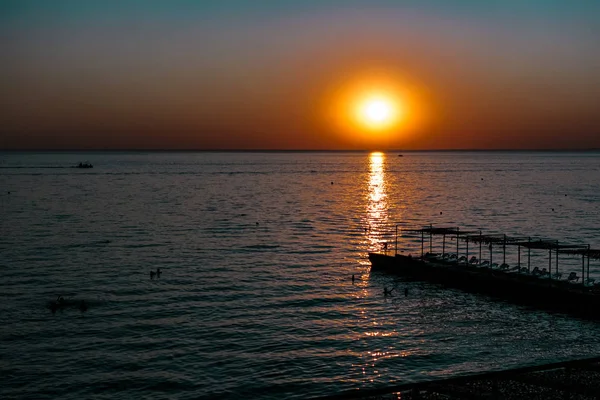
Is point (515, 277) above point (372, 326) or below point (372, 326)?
above

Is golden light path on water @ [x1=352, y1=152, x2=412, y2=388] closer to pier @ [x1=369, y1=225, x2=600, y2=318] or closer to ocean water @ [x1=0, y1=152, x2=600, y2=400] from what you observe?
ocean water @ [x1=0, y1=152, x2=600, y2=400]

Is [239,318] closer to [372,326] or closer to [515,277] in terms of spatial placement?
[372,326]

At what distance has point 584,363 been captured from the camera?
26.4m

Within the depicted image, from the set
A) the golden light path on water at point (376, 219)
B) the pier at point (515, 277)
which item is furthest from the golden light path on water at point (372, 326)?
the pier at point (515, 277)

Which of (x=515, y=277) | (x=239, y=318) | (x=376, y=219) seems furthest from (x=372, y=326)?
(x=376, y=219)

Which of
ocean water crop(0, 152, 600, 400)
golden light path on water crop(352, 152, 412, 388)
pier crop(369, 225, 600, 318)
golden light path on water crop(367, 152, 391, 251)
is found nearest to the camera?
ocean water crop(0, 152, 600, 400)

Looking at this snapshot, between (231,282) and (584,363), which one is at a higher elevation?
(584,363)

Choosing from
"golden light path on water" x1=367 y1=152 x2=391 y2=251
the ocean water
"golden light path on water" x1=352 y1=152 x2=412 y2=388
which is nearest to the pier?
the ocean water

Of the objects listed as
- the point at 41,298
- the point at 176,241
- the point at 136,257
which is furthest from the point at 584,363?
the point at 176,241

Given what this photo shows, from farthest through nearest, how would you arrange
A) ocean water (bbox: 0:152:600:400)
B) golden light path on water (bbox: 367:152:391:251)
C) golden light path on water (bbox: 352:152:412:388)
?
golden light path on water (bbox: 367:152:391:251), golden light path on water (bbox: 352:152:412:388), ocean water (bbox: 0:152:600:400)

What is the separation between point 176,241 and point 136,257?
1386cm

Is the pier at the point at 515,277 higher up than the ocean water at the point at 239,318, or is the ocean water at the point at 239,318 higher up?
the pier at the point at 515,277

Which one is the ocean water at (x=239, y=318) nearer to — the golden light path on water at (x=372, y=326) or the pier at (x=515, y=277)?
the golden light path on water at (x=372, y=326)

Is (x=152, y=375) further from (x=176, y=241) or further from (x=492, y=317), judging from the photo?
(x=176, y=241)
